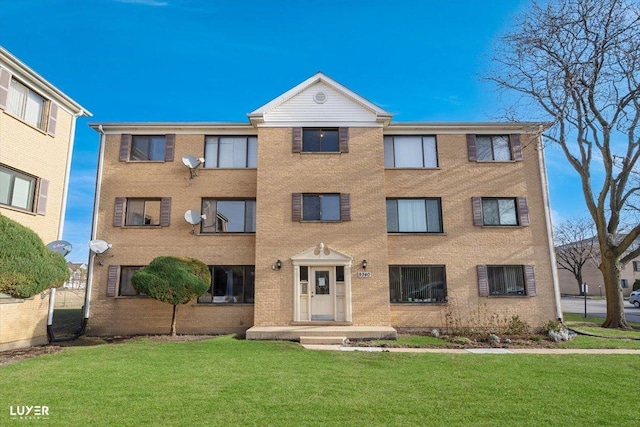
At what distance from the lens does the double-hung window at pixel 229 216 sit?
15.2 meters

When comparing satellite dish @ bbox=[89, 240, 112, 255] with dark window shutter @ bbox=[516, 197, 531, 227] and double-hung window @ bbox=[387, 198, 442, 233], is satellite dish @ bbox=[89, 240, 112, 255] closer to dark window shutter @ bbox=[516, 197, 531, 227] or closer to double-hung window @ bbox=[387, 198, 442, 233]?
double-hung window @ bbox=[387, 198, 442, 233]

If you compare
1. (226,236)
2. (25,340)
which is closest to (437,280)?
(226,236)

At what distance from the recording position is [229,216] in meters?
15.3

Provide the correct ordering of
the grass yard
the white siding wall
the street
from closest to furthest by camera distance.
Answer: the grass yard → the white siding wall → the street

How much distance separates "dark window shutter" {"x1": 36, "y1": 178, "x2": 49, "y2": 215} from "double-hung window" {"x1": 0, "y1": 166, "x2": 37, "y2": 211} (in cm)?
18

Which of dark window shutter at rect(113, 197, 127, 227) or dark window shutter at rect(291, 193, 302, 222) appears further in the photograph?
dark window shutter at rect(113, 197, 127, 227)

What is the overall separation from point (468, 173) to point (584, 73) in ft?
20.0

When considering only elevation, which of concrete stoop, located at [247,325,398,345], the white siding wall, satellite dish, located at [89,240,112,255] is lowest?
concrete stoop, located at [247,325,398,345]

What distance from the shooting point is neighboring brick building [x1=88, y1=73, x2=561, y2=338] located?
46.6ft

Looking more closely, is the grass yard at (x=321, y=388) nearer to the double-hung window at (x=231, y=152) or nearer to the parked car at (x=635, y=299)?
the double-hung window at (x=231, y=152)

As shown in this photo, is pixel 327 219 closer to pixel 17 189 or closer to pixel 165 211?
pixel 165 211

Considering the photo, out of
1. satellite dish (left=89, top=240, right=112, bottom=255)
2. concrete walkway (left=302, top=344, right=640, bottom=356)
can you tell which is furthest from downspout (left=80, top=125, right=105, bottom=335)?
concrete walkway (left=302, top=344, right=640, bottom=356)

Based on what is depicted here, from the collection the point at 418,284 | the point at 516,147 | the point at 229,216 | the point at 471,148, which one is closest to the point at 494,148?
the point at 516,147

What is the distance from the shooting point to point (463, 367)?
8789 mm
